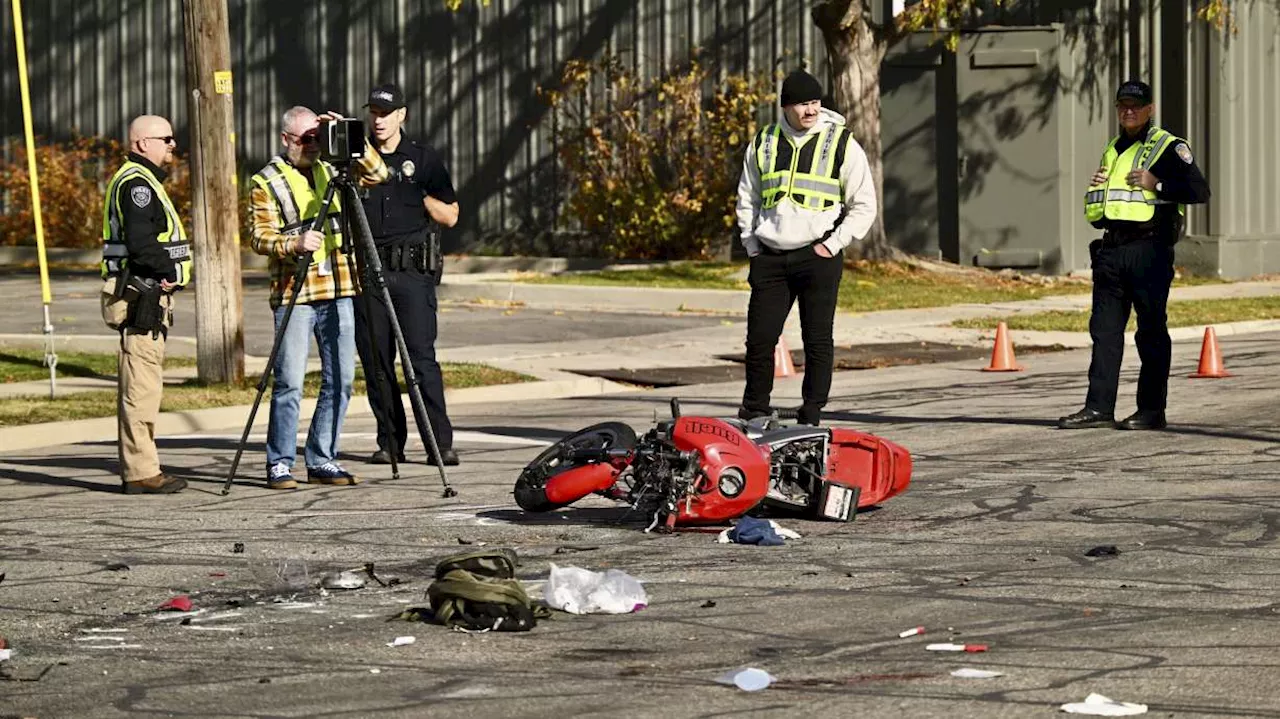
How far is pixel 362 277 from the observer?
1164 cm

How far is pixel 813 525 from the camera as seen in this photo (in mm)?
9719

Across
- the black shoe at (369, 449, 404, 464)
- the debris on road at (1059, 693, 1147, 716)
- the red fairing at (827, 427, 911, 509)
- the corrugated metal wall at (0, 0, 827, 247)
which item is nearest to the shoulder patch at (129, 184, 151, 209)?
the black shoe at (369, 449, 404, 464)

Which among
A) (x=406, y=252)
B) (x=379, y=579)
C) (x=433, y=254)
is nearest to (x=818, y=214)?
(x=433, y=254)

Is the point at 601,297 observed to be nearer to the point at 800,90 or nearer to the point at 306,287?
the point at 800,90

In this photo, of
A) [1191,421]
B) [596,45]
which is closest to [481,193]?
[596,45]

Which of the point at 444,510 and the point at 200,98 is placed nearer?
the point at 444,510

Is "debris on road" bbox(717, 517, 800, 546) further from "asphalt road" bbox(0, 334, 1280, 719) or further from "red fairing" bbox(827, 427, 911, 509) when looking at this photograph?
"red fairing" bbox(827, 427, 911, 509)

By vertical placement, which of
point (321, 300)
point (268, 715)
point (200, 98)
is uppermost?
point (200, 98)

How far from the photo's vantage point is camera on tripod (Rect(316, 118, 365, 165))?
1099 centimetres

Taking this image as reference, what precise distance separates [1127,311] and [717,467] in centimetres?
474

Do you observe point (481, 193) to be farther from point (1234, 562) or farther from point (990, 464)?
point (1234, 562)

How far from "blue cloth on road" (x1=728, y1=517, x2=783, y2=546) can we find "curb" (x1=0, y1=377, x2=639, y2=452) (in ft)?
14.2

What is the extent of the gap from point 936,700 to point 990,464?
5.51 metres

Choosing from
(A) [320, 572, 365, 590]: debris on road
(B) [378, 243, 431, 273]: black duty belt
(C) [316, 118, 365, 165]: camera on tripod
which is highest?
→ (C) [316, 118, 365, 165]: camera on tripod
